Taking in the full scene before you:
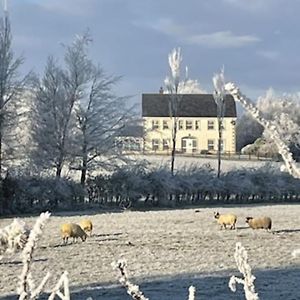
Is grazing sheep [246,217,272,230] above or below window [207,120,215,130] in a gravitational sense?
below

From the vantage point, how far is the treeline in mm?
34816

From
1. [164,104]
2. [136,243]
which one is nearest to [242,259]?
[136,243]

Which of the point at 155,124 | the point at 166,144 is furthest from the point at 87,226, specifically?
the point at 166,144

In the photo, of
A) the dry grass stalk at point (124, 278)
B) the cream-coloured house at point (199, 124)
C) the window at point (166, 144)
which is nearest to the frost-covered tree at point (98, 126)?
the window at point (166, 144)

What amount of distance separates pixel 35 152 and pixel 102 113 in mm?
4372

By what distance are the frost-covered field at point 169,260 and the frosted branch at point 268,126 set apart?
6103 mm

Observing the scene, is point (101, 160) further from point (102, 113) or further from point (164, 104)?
point (164, 104)

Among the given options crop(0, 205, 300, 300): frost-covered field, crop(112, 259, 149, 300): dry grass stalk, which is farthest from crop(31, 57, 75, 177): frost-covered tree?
crop(112, 259, 149, 300): dry grass stalk

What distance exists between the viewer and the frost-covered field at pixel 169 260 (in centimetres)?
1184

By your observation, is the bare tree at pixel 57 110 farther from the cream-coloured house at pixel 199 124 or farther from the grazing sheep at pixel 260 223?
the cream-coloured house at pixel 199 124

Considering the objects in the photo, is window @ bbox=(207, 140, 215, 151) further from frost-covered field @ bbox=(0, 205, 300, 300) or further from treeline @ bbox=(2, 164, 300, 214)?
frost-covered field @ bbox=(0, 205, 300, 300)

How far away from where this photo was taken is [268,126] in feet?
3.81

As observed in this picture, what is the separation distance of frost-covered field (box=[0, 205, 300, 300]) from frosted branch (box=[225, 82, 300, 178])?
6.10m

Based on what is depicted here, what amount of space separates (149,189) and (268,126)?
122ft
